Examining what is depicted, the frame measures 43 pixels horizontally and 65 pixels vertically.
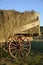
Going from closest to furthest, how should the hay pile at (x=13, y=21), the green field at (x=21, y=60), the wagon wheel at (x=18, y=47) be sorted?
the green field at (x=21, y=60)
the hay pile at (x=13, y=21)
the wagon wheel at (x=18, y=47)

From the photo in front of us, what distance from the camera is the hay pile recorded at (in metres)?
11.7

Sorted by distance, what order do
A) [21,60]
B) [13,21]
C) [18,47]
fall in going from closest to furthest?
[21,60]
[13,21]
[18,47]

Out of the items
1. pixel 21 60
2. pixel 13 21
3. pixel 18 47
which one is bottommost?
pixel 21 60

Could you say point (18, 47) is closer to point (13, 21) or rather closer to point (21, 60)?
point (21, 60)

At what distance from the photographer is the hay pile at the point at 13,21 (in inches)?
462

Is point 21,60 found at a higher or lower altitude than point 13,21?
lower

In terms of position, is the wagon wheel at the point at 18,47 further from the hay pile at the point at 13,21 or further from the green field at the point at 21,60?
the hay pile at the point at 13,21

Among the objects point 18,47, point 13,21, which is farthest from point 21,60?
point 13,21

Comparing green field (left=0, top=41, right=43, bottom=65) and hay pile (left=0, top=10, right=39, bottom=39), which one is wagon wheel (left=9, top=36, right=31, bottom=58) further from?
hay pile (left=0, top=10, right=39, bottom=39)

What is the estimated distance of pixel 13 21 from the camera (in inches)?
468

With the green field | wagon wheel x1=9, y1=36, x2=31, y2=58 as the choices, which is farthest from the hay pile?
the green field

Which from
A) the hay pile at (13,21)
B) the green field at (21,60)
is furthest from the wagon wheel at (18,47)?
the hay pile at (13,21)

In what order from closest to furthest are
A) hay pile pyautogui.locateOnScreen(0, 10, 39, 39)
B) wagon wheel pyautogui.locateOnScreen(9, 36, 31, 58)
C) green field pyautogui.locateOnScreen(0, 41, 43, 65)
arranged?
green field pyautogui.locateOnScreen(0, 41, 43, 65)
hay pile pyautogui.locateOnScreen(0, 10, 39, 39)
wagon wheel pyautogui.locateOnScreen(9, 36, 31, 58)

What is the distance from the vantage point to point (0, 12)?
445 inches
